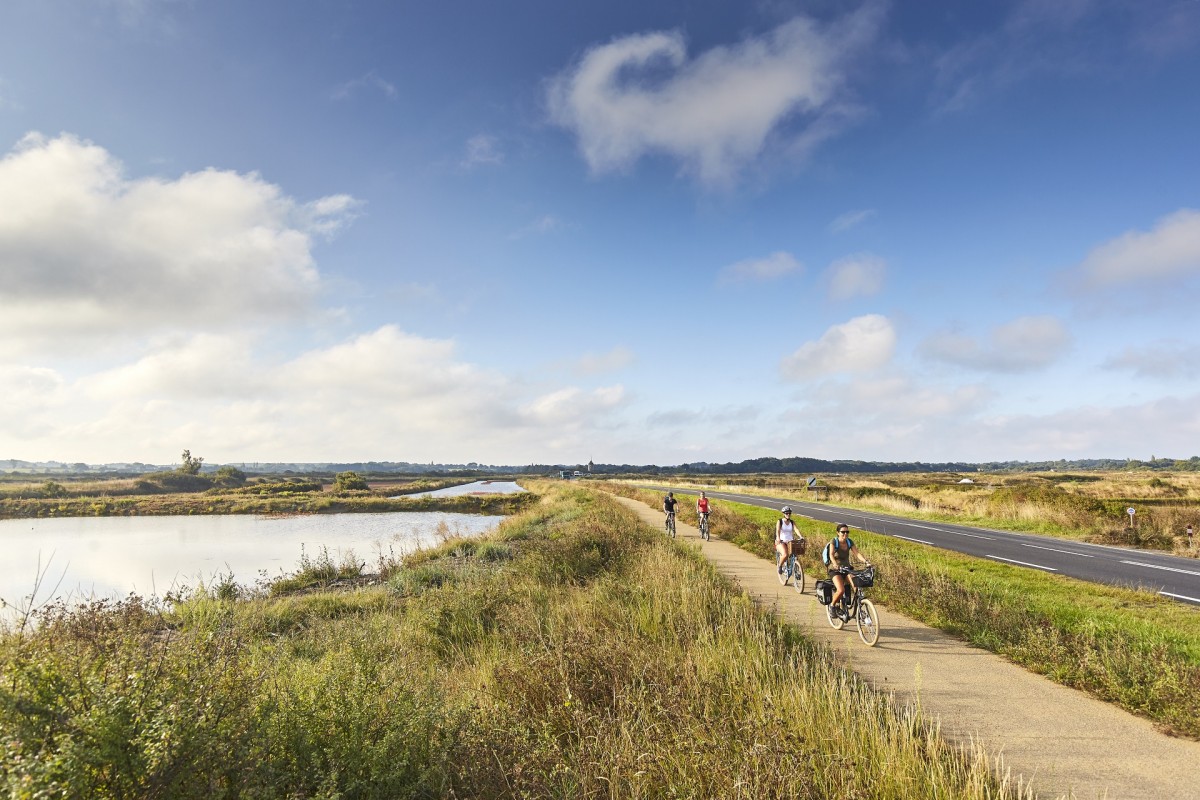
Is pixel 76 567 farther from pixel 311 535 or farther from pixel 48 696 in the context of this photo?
pixel 48 696

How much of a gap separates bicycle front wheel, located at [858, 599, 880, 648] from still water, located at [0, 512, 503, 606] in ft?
54.3

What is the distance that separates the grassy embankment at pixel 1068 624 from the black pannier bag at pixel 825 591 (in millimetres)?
2182

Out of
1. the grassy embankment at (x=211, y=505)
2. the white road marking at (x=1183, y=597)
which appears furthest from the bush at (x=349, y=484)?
the white road marking at (x=1183, y=597)

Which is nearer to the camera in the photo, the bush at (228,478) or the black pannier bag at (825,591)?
the black pannier bag at (825,591)

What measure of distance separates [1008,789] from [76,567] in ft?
106

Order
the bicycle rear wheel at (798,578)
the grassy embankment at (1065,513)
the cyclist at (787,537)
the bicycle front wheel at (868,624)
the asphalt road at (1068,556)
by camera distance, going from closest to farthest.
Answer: the bicycle front wheel at (868,624)
the cyclist at (787,537)
the bicycle rear wheel at (798,578)
the asphalt road at (1068,556)
the grassy embankment at (1065,513)

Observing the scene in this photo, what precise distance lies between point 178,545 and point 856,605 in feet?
114

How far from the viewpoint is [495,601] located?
1113 centimetres

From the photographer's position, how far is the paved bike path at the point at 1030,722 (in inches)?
202

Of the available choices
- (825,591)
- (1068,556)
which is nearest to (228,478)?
(825,591)

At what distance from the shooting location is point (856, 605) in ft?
32.4

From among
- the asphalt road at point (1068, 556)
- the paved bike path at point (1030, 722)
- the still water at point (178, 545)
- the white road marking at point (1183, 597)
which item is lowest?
the still water at point (178, 545)

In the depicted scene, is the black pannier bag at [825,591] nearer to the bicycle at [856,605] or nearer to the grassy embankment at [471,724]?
the bicycle at [856,605]

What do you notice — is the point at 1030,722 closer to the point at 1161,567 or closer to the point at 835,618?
the point at 835,618
